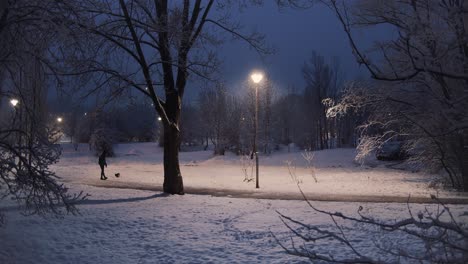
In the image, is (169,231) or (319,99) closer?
(169,231)

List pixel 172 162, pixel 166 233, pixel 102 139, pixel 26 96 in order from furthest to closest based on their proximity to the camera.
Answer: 1. pixel 102 139
2. pixel 172 162
3. pixel 166 233
4. pixel 26 96

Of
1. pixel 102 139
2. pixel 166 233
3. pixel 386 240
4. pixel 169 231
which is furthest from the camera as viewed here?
pixel 102 139

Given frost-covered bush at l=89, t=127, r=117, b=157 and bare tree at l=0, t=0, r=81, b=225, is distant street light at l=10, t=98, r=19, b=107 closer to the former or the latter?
bare tree at l=0, t=0, r=81, b=225

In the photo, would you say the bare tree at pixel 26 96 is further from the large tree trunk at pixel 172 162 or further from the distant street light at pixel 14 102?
the large tree trunk at pixel 172 162

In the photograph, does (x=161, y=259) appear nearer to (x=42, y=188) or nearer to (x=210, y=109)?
(x=42, y=188)

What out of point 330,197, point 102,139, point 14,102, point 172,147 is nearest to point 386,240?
point 330,197

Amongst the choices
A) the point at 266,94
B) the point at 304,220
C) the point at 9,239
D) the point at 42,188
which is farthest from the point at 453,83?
the point at 266,94

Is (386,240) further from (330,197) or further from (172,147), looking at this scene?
(172,147)

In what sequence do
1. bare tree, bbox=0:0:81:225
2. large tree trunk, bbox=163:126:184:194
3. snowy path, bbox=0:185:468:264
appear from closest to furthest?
bare tree, bbox=0:0:81:225, snowy path, bbox=0:185:468:264, large tree trunk, bbox=163:126:184:194

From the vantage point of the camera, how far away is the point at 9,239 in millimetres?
9602

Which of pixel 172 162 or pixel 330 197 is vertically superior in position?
pixel 172 162

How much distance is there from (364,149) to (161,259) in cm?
1540

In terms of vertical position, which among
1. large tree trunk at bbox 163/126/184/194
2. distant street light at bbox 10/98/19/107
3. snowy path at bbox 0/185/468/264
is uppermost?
distant street light at bbox 10/98/19/107

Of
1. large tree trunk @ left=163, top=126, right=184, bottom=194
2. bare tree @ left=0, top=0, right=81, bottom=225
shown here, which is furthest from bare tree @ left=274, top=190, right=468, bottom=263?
large tree trunk @ left=163, top=126, right=184, bottom=194
